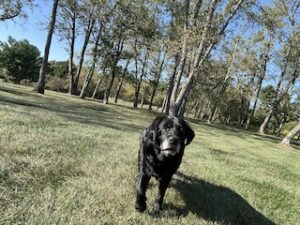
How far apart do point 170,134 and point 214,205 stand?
1.84 meters

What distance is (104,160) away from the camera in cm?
659

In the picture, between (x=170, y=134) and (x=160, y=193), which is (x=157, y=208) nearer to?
(x=160, y=193)

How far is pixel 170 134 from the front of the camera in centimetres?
405

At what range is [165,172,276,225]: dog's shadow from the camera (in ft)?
15.9

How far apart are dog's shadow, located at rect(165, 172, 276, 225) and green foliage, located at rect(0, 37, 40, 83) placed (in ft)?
197

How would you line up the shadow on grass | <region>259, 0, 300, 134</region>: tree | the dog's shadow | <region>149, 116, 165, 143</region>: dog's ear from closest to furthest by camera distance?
<region>149, 116, 165, 143</region>: dog's ear, the dog's shadow, the shadow on grass, <region>259, 0, 300, 134</region>: tree

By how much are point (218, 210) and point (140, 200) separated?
4.46 feet

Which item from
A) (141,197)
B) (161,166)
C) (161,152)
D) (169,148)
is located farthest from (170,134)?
(141,197)

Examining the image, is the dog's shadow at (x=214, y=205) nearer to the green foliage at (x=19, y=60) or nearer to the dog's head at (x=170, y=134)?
the dog's head at (x=170, y=134)

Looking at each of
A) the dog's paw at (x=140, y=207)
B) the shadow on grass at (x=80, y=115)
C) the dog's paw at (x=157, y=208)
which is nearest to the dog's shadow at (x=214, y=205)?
the dog's paw at (x=157, y=208)

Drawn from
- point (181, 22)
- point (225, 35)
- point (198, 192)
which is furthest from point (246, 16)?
point (198, 192)

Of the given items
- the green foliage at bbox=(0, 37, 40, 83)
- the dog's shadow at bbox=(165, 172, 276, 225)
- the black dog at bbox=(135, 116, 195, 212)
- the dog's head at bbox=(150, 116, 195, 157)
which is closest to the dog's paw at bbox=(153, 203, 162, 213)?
the black dog at bbox=(135, 116, 195, 212)

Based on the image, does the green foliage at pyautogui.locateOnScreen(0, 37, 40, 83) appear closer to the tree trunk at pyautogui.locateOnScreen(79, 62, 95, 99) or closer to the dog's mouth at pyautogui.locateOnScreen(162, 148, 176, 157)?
the tree trunk at pyautogui.locateOnScreen(79, 62, 95, 99)

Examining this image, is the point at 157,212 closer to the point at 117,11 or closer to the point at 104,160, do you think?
the point at 104,160
